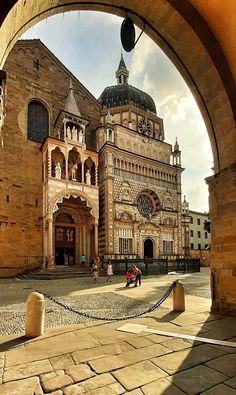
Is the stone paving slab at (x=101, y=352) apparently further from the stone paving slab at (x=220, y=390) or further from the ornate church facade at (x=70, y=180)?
the ornate church facade at (x=70, y=180)

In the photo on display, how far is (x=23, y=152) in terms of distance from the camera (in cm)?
2219

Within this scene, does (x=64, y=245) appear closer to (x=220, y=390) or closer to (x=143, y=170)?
(x=143, y=170)

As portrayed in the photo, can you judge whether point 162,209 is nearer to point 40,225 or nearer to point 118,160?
point 118,160

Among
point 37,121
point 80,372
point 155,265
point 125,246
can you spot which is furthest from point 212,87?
point 37,121

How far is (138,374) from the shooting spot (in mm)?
3119

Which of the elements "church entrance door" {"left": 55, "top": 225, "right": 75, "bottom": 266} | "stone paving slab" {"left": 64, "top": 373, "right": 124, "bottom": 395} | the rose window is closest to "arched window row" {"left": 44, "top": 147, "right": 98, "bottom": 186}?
"church entrance door" {"left": 55, "top": 225, "right": 75, "bottom": 266}

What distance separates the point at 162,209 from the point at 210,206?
22.2 m

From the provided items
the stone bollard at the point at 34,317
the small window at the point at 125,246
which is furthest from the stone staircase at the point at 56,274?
the stone bollard at the point at 34,317

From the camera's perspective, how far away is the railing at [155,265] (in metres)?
20.1

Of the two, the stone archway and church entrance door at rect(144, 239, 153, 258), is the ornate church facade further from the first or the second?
the stone archway

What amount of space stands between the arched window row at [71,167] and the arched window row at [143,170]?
121 inches

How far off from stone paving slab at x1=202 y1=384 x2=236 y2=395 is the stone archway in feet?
10.5

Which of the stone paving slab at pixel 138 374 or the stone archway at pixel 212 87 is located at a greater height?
the stone archway at pixel 212 87

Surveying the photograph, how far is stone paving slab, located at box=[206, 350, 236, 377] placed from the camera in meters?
3.18
